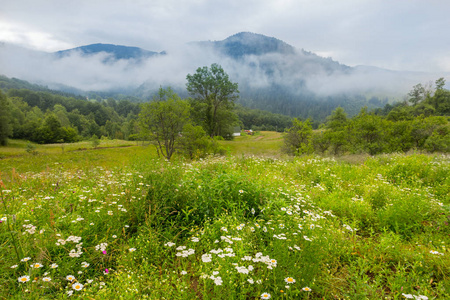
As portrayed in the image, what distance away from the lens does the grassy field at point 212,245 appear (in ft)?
7.61

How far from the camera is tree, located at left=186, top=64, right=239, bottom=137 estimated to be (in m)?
42.3

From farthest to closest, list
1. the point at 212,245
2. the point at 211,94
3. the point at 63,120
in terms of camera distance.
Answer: the point at 63,120, the point at 211,94, the point at 212,245

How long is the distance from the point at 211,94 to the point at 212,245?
4231 centimetres

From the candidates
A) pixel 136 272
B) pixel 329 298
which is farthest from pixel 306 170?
pixel 136 272

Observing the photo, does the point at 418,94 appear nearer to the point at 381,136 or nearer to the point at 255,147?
the point at 255,147

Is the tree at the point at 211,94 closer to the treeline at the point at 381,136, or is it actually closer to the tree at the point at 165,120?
the tree at the point at 165,120

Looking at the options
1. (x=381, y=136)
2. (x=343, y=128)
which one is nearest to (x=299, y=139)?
(x=343, y=128)

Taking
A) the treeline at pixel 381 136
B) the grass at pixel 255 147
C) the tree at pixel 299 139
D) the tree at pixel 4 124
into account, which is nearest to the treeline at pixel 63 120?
the tree at pixel 4 124

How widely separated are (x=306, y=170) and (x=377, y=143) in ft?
57.6

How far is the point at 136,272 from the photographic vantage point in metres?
2.65

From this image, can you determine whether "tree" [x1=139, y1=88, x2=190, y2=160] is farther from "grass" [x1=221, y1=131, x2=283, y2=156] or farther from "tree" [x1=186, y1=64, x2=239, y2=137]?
"tree" [x1=186, y1=64, x2=239, y2=137]

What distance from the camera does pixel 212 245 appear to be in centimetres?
312

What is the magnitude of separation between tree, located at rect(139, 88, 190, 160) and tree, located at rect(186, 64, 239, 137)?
16533mm

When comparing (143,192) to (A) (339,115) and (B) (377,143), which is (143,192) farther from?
(A) (339,115)
